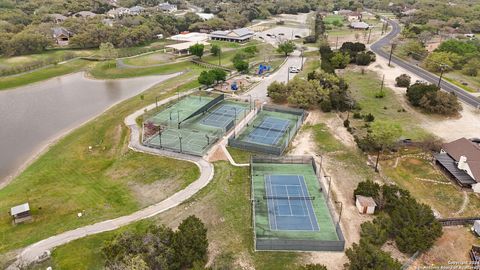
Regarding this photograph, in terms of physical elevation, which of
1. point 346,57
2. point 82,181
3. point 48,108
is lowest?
point 82,181

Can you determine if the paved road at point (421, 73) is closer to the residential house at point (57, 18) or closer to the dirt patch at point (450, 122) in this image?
the dirt patch at point (450, 122)

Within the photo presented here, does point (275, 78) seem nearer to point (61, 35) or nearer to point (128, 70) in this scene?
point (128, 70)

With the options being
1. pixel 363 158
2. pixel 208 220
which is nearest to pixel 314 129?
pixel 363 158

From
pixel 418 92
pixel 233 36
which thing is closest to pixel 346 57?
pixel 418 92

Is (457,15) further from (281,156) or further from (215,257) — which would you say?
(215,257)

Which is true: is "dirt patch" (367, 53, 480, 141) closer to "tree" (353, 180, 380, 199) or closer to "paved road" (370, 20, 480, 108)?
"paved road" (370, 20, 480, 108)
